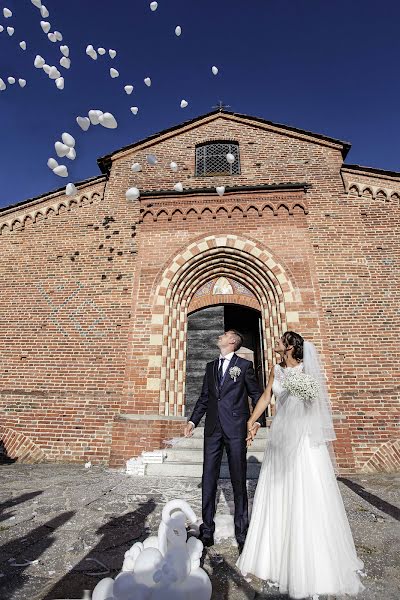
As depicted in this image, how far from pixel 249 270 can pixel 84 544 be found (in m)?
6.42

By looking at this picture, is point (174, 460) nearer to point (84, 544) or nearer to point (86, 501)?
point (86, 501)

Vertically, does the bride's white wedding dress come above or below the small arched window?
below

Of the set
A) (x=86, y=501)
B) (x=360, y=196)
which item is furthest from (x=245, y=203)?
(x=86, y=501)

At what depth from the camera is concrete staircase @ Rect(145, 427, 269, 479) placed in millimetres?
5910

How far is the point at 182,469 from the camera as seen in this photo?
5.98 meters

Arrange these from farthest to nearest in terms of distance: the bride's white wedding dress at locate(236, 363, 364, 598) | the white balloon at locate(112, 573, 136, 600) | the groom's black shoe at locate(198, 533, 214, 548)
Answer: the groom's black shoe at locate(198, 533, 214, 548) < the bride's white wedding dress at locate(236, 363, 364, 598) < the white balloon at locate(112, 573, 136, 600)

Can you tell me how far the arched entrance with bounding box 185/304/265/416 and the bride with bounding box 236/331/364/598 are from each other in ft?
16.5

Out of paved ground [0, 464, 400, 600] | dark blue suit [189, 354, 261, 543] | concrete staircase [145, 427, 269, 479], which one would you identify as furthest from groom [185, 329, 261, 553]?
concrete staircase [145, 427, 269, 479]

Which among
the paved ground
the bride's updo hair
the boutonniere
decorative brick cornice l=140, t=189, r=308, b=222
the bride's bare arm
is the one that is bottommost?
the paved ground

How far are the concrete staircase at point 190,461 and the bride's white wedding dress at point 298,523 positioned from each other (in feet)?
10.2

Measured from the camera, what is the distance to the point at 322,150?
9492 millimetres

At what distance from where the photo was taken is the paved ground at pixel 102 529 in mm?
2471

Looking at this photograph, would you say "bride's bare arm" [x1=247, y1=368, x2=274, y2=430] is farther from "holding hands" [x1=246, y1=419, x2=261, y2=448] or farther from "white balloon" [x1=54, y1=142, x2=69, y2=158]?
"white balloon" [x1=54, y1=142, x2=69, y2=158]

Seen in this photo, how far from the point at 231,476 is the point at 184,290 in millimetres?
5433
